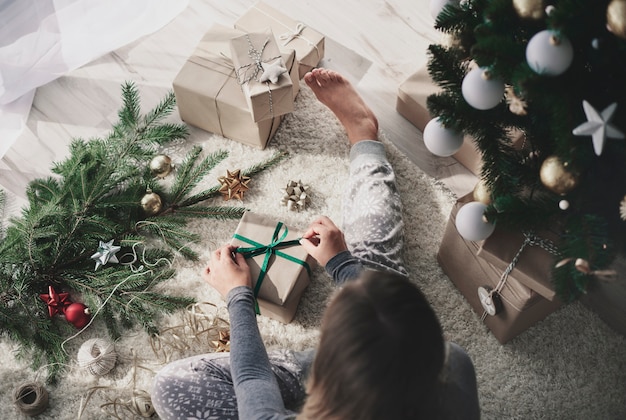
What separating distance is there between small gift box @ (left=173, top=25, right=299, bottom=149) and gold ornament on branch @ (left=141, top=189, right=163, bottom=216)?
244 mm

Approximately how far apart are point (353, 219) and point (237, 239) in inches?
10.5

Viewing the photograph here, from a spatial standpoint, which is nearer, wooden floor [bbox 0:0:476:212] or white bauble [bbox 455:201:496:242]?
white bauble [bbox 455:201:496:242]

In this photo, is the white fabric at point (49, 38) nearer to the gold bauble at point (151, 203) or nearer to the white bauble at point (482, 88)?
the gold bauble at point (151, 203)

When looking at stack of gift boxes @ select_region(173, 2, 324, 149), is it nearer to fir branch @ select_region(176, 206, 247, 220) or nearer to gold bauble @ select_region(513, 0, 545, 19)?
fir branch @ select_region(176, 206, 247, 220)

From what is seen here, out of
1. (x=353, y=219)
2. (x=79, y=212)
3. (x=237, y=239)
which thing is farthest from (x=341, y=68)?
(x=79, y=212)

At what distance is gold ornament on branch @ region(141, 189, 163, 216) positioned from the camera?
1.30m

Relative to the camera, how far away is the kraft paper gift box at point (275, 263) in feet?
3.75

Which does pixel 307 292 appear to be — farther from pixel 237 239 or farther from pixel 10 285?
pixel 10 285

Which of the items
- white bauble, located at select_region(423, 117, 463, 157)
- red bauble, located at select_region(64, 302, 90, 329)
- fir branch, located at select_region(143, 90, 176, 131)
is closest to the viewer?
white bauble, located at select_region(423, 117, 463, 157)

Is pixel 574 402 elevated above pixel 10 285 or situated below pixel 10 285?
above

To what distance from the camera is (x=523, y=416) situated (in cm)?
115

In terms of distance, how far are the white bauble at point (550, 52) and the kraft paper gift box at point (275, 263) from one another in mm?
619

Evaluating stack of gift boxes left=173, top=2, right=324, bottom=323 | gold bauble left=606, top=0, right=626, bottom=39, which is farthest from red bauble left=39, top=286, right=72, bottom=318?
gold bauble left=606, top=0, right=626, bottom=39

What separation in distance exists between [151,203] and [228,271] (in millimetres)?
308
